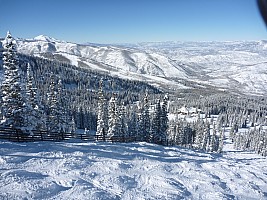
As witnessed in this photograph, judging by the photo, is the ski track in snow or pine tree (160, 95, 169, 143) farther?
pine tree (160, 95, 169, 143)

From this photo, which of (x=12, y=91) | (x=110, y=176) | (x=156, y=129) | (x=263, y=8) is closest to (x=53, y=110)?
(x=12, y=91)

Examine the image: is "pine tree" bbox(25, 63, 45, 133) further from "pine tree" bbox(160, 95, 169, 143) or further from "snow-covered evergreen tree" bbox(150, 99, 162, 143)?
"pine tree" bbox(160, 95, 169, 143)

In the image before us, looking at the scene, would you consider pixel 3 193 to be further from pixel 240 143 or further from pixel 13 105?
pixel 240 143

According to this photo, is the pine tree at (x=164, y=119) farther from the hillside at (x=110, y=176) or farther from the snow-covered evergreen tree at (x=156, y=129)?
the hillside at (x=110, y=176)

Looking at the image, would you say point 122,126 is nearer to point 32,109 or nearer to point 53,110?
point 53,110

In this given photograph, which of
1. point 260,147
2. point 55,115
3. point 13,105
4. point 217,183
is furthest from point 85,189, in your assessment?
point 260,147

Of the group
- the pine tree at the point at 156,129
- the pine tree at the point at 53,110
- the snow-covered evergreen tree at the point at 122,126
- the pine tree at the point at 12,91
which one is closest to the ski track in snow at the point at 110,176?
the pine tree at the point at 12,91

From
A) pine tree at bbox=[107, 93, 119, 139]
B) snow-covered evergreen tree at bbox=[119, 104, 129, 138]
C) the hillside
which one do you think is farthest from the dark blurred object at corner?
snow-covered evergreen tree at bbox=[119, 104, 129, 138]
